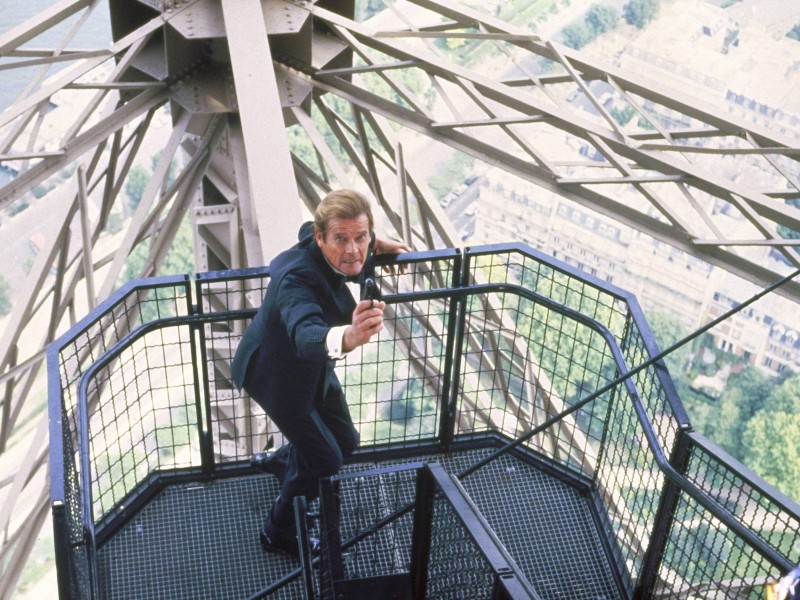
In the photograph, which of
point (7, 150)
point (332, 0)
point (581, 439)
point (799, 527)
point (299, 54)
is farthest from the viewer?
point (581, 439)

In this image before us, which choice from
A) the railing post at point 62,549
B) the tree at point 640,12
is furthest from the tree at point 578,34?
the railing post at point 62,549

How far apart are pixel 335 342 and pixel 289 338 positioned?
385 millimetres

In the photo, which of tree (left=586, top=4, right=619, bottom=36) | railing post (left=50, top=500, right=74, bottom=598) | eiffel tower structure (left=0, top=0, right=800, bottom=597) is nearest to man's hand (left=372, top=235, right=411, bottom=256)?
railing post (left=50, top=500, right=74, bottom=598)

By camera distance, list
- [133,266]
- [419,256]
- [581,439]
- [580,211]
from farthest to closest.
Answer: [580,211]
[133,266]
[581,439]
[419,256]

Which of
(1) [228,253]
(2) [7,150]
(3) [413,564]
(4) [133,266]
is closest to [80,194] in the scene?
(2) [7,150]

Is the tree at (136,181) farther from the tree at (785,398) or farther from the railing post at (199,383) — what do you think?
the railing post at (199,383)

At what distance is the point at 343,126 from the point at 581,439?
5.02m

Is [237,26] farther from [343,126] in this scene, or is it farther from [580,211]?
[580,211]

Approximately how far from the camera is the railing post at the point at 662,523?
3902 mm

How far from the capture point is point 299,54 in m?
8.04

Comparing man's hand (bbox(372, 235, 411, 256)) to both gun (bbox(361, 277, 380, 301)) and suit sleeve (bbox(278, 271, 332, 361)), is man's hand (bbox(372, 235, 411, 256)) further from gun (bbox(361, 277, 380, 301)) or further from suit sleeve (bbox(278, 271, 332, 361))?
gun (bbox(361, 277, 380, 301))

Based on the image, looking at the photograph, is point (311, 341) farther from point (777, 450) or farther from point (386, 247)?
point (777, 450)

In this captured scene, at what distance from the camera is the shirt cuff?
11.8 ft

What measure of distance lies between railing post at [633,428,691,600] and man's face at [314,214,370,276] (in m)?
1.35
